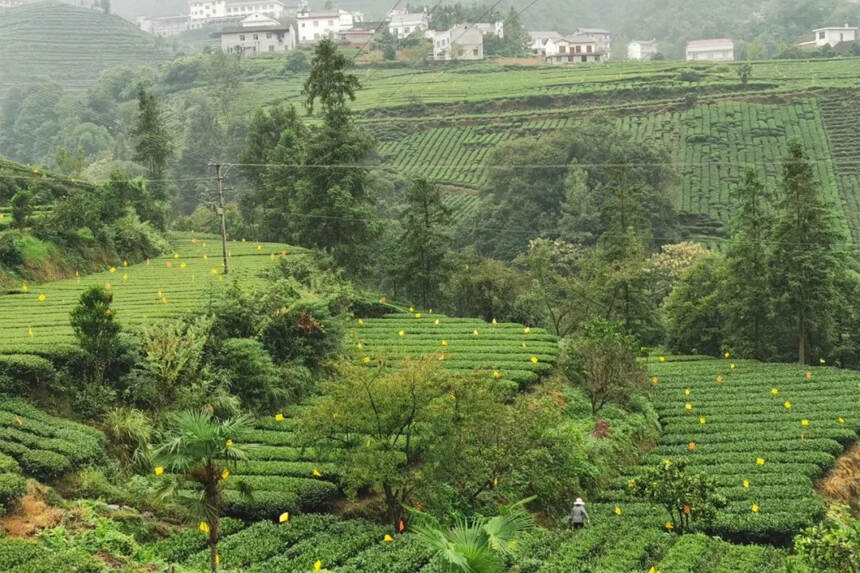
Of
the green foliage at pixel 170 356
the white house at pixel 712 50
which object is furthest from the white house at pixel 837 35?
the green foliage at pixel 170 356

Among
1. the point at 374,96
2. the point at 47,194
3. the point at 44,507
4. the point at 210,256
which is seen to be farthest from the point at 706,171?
the point at 44,507

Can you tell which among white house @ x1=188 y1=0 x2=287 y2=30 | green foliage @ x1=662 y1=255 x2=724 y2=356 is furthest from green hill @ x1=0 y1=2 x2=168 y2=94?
green foliage @ x1=662 y1=255 x2=724 y2=356

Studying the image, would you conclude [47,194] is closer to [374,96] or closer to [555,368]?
[555,368]

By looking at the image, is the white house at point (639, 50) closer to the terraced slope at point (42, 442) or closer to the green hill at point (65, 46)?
the green hill at point (65, 46)

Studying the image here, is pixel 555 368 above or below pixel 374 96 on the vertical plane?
below

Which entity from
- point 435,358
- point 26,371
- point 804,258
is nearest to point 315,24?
point 804,258

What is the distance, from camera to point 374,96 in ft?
318

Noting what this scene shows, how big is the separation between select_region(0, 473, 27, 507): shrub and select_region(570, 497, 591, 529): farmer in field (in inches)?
427

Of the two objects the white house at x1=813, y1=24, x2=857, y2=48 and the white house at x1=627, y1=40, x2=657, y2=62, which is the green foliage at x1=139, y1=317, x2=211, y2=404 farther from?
the white house at x1=627, y1=40, x2=657, y2=62

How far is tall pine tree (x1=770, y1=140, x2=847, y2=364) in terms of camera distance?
115ft

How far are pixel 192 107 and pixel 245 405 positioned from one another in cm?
8000

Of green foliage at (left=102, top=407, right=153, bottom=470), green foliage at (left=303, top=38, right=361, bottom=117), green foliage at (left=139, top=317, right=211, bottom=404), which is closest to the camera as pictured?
green foliage at (left=102, top=407, right=153, bottom=470)

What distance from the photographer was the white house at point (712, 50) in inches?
5098

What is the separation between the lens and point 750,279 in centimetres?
3672
